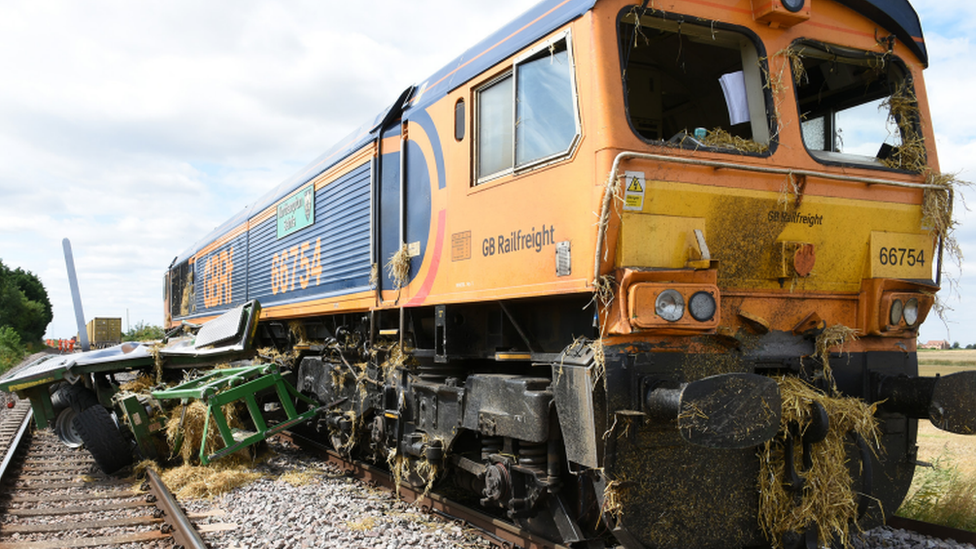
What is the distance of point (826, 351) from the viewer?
172 inches

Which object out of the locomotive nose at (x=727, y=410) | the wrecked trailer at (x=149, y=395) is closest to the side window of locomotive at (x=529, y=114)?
the locomotive nose at (x=727, y=410)

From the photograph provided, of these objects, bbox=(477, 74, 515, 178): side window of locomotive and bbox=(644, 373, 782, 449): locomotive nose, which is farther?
bbox=(477, 74, 515, 178): side window of locomotive

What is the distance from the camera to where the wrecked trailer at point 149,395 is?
25.2 ft

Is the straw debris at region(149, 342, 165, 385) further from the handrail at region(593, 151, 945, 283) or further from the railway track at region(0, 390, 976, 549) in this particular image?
the handrail at region(593, 151, 945, 283)

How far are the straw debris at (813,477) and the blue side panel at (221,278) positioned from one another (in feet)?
31.8

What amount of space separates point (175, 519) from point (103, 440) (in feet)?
9.21

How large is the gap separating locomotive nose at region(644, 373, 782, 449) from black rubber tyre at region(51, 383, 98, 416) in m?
7.69

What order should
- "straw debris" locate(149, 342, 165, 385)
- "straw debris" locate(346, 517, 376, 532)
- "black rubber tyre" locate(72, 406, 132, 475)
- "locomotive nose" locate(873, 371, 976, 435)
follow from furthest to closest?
"straw debris" locate(149, 342, 165, 385) → "black rubber tyre" locate(72, 406, 132, 475) → "straw debris" locate(346, 517, 376, 532) → "locomotive nose" locate(873, 371, 976, 435)

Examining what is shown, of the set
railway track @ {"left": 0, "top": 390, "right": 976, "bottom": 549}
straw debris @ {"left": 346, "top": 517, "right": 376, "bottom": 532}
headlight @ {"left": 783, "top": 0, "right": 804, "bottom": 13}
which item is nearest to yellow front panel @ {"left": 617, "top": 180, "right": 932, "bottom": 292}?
headlight @ {"left": 783, "top": 0, "right": 804, "bottom": 13}

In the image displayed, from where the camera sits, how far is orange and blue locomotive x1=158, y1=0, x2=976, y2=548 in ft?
12.7

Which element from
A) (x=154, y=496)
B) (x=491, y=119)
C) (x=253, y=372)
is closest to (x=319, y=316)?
(x=253, y=372)

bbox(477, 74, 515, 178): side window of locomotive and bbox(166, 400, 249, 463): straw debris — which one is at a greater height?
bbox(477, 74, 515, 178): side window of locomotive

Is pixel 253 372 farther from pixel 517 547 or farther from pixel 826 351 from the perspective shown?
pixel 826 351

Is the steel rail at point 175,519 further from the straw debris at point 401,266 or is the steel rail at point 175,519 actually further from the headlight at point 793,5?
the headlight at point 793,5
